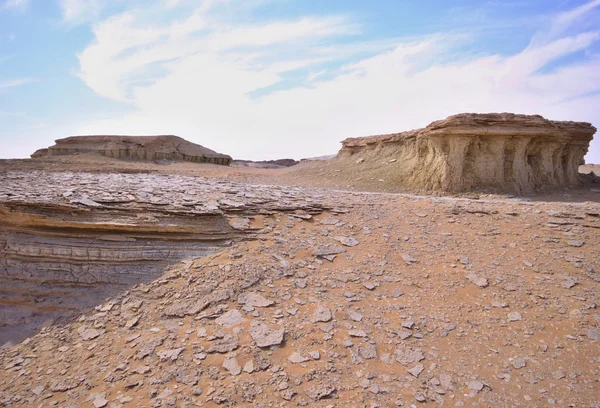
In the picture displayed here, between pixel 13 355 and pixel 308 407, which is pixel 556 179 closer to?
pixel 308 407

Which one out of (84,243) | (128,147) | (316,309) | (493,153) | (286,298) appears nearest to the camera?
(316,309)

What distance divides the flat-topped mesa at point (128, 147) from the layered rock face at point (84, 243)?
21.2 m

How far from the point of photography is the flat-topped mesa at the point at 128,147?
25.8 meters

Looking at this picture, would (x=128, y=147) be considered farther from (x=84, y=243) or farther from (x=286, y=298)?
(x=286, y=298)

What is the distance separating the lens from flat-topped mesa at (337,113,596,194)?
1245 centimetres

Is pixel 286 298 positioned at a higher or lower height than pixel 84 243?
lower

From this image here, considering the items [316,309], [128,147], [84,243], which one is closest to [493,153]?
[316,309]

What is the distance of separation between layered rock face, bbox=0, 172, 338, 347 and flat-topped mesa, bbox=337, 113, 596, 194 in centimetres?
973

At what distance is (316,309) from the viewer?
456cm

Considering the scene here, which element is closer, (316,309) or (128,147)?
(316,309)

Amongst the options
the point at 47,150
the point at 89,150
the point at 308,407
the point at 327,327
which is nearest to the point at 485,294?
the point at 327,327

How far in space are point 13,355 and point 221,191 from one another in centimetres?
404

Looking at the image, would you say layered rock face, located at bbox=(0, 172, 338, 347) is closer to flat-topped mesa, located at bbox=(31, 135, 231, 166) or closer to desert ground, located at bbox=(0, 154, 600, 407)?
desert ground, located at bbox=(0, 154, 600, 407)

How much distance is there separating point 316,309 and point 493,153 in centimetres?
1126
